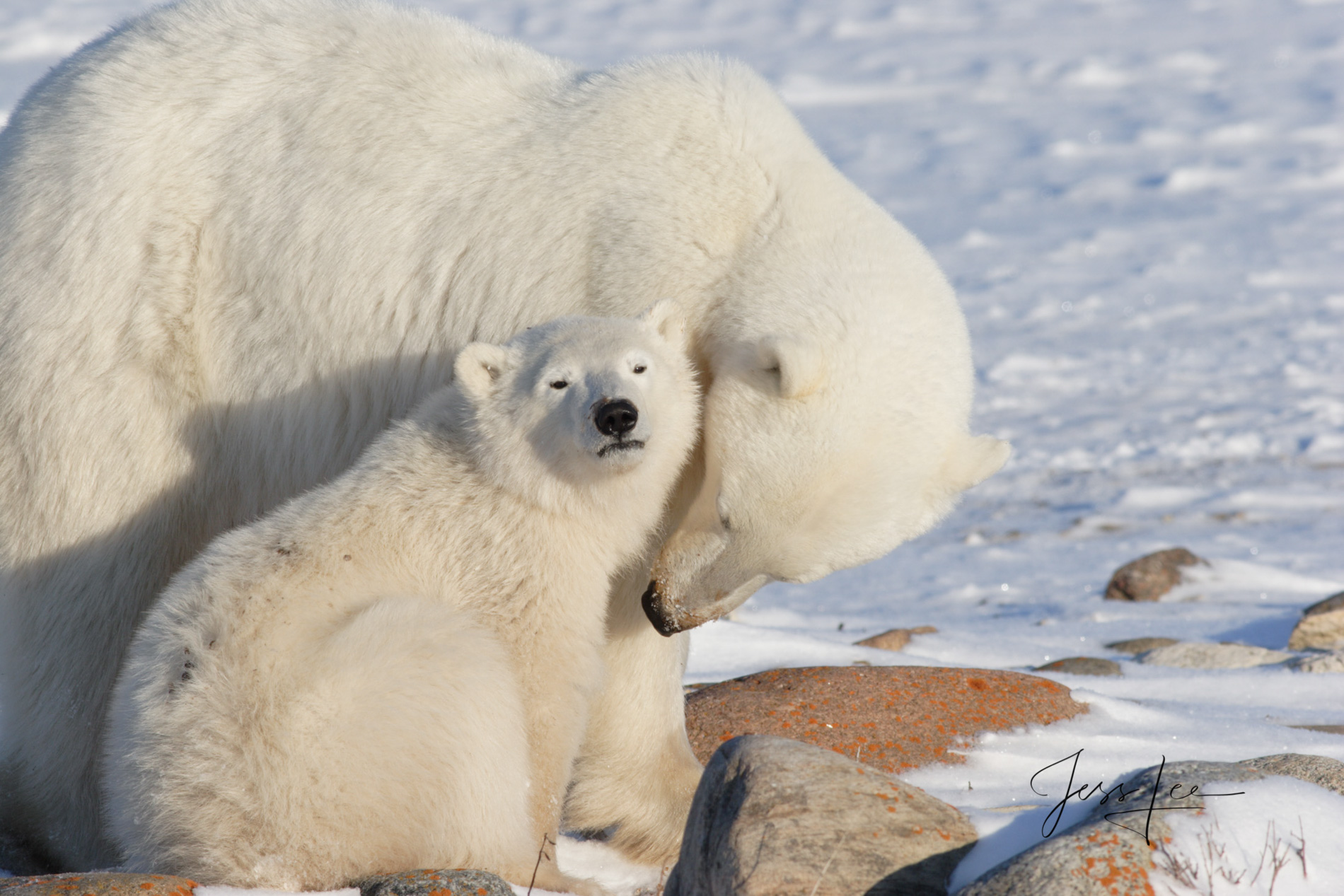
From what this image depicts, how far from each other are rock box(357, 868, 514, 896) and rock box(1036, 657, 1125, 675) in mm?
3513

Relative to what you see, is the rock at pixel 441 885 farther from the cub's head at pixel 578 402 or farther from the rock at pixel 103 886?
the cub's head at pixel 578 402

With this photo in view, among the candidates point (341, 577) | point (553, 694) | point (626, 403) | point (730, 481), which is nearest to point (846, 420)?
point (730, 481)

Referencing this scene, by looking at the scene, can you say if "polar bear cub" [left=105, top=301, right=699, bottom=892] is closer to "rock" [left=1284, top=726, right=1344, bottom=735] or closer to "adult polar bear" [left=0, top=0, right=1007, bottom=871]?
"adult polar bear" [left=0, top=0, right=1007, bottom=871]

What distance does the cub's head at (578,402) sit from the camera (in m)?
3.20

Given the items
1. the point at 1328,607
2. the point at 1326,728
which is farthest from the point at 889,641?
the point at 1326,728

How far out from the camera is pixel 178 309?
12.4 feet

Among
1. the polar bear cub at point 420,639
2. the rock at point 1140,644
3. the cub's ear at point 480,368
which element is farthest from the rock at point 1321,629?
→ the cub's ear at point 480,368

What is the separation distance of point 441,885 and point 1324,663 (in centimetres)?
407

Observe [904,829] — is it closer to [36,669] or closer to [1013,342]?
[36,669]

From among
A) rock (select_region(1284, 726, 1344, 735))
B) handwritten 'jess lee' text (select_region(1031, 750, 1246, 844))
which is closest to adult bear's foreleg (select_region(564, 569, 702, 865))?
handwritten 'jess lee' text (select_region(1031, 750, 1246, 844))

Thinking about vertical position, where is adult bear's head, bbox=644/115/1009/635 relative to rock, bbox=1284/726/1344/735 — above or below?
above

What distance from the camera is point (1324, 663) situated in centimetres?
539

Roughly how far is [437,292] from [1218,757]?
2.77m

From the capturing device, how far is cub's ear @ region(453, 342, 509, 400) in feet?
10.9
